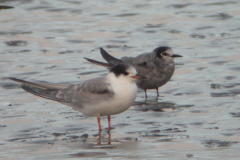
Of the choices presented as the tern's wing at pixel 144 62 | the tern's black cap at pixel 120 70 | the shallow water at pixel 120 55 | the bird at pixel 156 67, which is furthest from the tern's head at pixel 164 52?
the tern's black cap at pixel 120 70

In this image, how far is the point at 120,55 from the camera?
11.0m

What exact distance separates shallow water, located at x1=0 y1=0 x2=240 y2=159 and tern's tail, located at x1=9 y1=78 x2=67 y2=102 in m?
0.34

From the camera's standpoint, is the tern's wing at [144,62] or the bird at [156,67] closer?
the bird at [156,67]

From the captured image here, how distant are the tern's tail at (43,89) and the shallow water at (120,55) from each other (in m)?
0.34

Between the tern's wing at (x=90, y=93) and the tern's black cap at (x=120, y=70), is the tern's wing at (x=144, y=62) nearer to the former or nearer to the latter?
the tern's wing at (x=90, y=93)

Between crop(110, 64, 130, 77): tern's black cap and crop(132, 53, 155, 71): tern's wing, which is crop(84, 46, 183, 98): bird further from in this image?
crop(110, 64, 130, 77): tern's black cap

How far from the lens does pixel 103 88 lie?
6434 mm

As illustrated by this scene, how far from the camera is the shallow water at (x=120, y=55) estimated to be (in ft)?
18.7

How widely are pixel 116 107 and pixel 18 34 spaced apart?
753 cm

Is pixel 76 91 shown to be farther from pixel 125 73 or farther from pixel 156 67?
pixel 156 67

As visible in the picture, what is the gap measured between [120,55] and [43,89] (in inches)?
160

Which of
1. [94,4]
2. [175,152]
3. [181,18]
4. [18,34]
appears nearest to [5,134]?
[175,152]

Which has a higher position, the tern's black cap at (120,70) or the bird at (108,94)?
the tern's black cap at (120,70)

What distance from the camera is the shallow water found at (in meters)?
5.69
